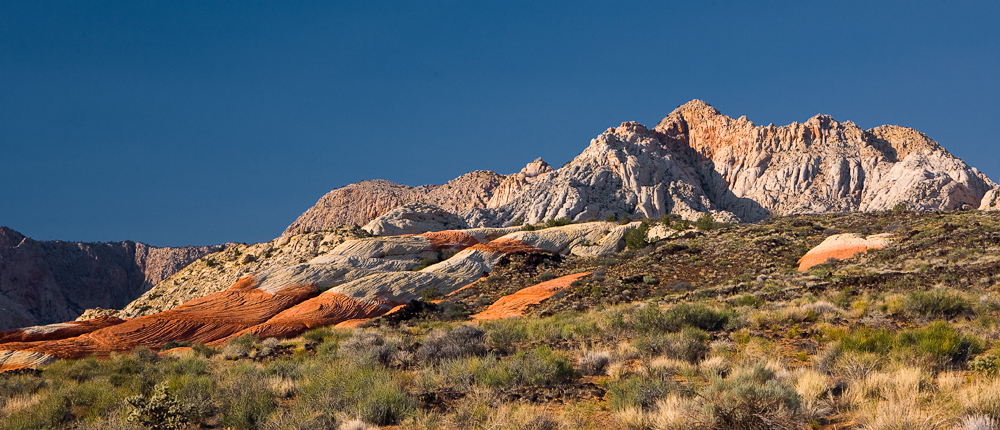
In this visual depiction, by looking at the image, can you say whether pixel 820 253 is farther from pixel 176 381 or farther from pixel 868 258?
pixel 176 381

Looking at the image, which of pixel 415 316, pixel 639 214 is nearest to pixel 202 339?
pixel 415 316

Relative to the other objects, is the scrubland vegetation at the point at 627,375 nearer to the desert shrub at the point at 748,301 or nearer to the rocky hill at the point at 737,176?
the desert shrub at the point at 748,301

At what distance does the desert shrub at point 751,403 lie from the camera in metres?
6.51

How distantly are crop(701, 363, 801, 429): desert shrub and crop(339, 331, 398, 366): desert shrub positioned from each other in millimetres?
6787

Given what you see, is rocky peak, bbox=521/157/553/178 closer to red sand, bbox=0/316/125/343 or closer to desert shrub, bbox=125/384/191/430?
red sand, bbox=0/316/125/343

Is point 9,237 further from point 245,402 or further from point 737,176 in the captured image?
point 737,176

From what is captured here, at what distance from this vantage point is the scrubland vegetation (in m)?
7.35

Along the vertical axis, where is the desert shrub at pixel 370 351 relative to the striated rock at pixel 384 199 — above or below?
below

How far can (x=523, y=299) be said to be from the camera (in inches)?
1113

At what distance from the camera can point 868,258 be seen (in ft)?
87.6

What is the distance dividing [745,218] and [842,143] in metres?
31.5

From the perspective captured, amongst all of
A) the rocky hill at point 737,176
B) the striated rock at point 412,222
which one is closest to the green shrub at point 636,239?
the striated rock at point 412,222

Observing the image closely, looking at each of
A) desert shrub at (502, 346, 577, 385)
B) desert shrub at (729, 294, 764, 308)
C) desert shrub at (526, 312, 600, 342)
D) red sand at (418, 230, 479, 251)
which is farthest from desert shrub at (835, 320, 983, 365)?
red sand at (418, 230, 479, 251)

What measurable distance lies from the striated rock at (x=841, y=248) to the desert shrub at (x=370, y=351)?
21.1 metres
